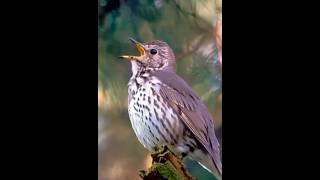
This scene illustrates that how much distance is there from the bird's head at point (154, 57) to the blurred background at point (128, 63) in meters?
0.02

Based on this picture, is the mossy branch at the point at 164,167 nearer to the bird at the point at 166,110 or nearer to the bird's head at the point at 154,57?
the bird at the point at 166,110

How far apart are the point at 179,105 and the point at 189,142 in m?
0.12

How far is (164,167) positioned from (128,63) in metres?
0.33

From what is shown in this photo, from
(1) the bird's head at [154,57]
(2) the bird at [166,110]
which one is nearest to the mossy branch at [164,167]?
(2) the bird at [166,110]

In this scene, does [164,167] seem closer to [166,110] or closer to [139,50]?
[166,110]

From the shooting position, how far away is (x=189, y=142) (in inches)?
97.0

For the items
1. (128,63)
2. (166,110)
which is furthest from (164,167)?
(128,63)

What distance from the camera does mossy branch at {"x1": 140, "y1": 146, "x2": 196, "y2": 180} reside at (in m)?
2.43

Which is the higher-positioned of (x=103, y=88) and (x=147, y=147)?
(x=103, y=88)

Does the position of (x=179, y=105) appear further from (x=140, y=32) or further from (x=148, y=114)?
(x=140, y=32)

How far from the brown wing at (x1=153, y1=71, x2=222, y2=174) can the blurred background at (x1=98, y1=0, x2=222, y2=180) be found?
26mm

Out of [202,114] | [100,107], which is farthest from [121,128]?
[202,114]

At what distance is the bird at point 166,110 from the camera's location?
8.00 feet

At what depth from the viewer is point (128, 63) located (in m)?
2.47
